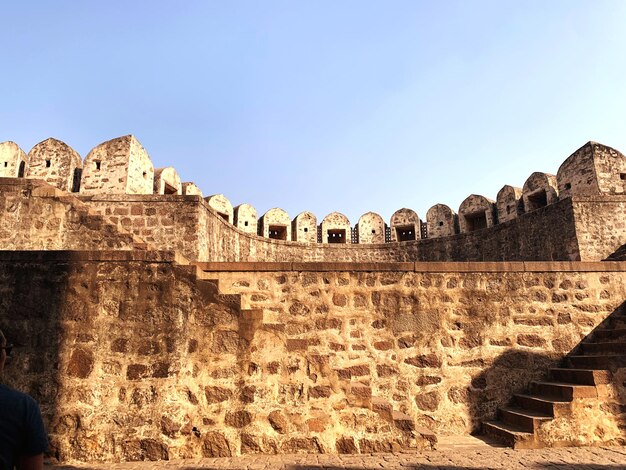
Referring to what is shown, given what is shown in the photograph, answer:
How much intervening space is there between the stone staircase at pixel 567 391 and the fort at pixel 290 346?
22mm

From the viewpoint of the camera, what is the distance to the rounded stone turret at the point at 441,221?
62.3 feet

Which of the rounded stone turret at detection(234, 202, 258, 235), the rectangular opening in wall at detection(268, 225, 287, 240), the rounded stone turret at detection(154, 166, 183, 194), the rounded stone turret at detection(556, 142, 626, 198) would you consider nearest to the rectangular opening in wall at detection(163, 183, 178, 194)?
the rounded stone turret at detection(154, 166, 183, 194)

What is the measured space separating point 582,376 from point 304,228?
1447 cm

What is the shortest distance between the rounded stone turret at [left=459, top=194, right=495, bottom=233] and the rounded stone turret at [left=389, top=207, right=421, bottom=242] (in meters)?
2.08

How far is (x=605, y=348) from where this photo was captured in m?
6.07

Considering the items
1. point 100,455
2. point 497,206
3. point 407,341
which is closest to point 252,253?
point 497,206

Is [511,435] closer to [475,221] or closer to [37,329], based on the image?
[37,329]

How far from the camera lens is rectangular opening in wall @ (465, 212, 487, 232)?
18.7 meters

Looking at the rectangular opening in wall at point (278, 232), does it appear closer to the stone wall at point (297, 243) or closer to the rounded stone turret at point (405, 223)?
the stone wall at point (297, 243)

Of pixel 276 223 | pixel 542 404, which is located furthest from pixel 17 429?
pixel 276 223

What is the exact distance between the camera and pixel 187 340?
495 cm

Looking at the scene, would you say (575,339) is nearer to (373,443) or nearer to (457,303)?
(457,303)

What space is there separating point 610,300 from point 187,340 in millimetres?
6082

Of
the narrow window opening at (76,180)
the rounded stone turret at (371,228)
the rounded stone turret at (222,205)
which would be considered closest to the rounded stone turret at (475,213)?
the rounded stone turret at (371,228)
